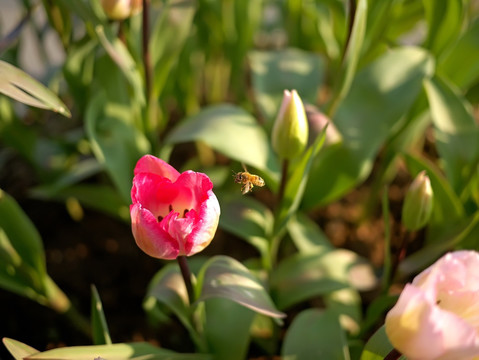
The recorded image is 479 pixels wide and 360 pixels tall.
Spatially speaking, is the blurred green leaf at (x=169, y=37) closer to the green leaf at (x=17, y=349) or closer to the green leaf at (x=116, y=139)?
the green leaf at (x=116, y=139)

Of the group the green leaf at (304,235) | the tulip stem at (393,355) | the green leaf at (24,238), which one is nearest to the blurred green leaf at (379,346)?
the tulip stem at (393,355)

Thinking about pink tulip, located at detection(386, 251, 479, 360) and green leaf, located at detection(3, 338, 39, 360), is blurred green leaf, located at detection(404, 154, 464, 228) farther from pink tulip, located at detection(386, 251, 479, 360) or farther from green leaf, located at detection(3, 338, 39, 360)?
green leaf, located at detection(3, 338, 39, 360)

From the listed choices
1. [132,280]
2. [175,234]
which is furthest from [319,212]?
[175,234]

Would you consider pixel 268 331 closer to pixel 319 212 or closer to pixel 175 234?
pixel 319 212

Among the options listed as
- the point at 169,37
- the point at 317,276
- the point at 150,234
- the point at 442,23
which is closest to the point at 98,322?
the point at 150,234

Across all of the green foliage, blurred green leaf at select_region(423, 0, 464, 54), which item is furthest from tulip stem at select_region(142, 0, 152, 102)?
blurred green leaf at select_region(423, 0, 464, 54)

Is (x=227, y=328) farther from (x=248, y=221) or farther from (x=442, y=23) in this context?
(x=442, y=23)
